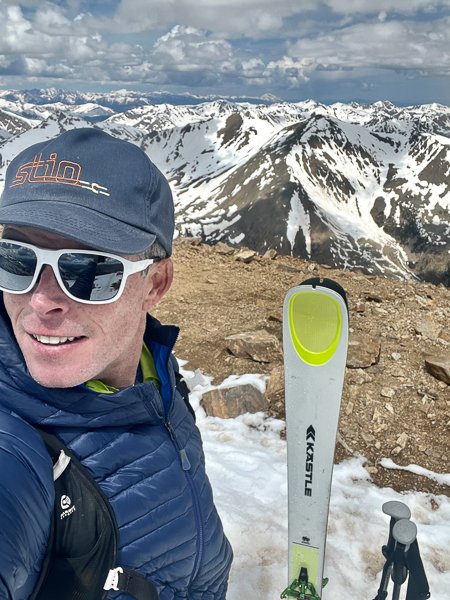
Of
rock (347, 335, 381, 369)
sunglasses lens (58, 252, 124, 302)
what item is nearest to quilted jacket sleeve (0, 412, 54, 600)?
sunglasses lens (58, 252, 124, 302)

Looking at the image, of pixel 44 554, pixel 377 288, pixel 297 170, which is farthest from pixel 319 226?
pixel 44 554

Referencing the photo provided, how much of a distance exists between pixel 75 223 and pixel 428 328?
802 cm

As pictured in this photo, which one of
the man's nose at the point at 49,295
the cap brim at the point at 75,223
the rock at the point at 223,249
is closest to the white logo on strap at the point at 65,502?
the man's nose at the point at 49,295

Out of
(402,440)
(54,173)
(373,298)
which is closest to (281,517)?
(402,440)

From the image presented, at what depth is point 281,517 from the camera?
4.62 metres

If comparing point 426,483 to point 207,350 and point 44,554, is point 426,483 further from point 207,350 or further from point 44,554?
point 44,554

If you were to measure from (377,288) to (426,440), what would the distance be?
5.39 meters

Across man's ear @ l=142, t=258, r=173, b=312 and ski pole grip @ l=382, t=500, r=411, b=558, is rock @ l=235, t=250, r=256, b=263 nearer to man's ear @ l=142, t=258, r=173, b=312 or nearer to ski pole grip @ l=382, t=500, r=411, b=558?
ski pole grip @ l=382, t=500, r=411, b=558

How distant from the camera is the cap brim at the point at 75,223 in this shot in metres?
1.52

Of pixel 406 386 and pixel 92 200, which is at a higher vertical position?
pixel 92 200

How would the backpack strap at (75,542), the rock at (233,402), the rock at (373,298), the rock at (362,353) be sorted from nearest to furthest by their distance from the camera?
the backpack strap at (75,542) < the rock at (233,402) < the rock at (362,353) < the rock at (373,298)

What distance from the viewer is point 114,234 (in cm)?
164

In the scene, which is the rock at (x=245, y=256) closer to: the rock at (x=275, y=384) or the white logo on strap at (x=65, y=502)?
the rock at (x=275, y=384)

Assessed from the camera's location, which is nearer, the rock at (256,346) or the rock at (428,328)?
the rock at (256,346)
